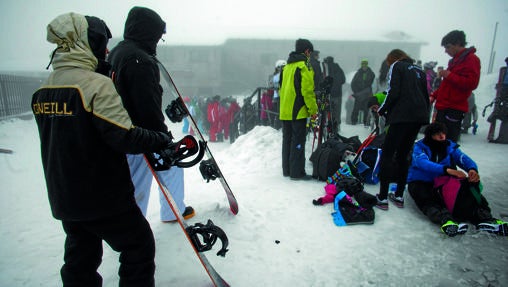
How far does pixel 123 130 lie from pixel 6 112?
13083mm

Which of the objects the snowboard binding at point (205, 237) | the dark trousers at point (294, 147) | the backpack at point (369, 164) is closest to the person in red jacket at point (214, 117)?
the dark trousers at point (294, 147)

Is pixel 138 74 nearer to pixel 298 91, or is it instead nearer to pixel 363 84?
pixel 298 91

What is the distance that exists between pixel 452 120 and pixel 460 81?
530mm

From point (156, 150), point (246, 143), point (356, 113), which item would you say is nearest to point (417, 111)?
point (156, 150)

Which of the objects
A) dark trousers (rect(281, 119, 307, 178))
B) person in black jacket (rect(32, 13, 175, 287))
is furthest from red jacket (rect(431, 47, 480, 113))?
→ person in black jacket (rect(32, 13, 175, 287))

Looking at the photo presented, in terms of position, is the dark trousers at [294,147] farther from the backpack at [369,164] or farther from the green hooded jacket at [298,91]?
the backpack at [369,164]

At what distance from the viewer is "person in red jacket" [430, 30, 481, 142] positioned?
11.3 feet

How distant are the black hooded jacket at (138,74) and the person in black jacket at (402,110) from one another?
8.34 ft

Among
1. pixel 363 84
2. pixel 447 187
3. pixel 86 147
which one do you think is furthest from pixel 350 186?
pixel 363 84

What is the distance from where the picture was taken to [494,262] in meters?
2.35

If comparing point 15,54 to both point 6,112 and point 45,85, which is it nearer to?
point 6,112

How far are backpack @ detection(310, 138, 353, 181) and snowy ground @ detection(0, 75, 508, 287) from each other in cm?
22

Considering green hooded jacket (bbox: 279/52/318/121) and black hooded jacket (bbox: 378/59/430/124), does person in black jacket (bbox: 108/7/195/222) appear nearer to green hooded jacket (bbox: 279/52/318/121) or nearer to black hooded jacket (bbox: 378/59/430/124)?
green hooded jacket (bbox: 279/52/318/121)

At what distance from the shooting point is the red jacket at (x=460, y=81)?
11.2 ft
